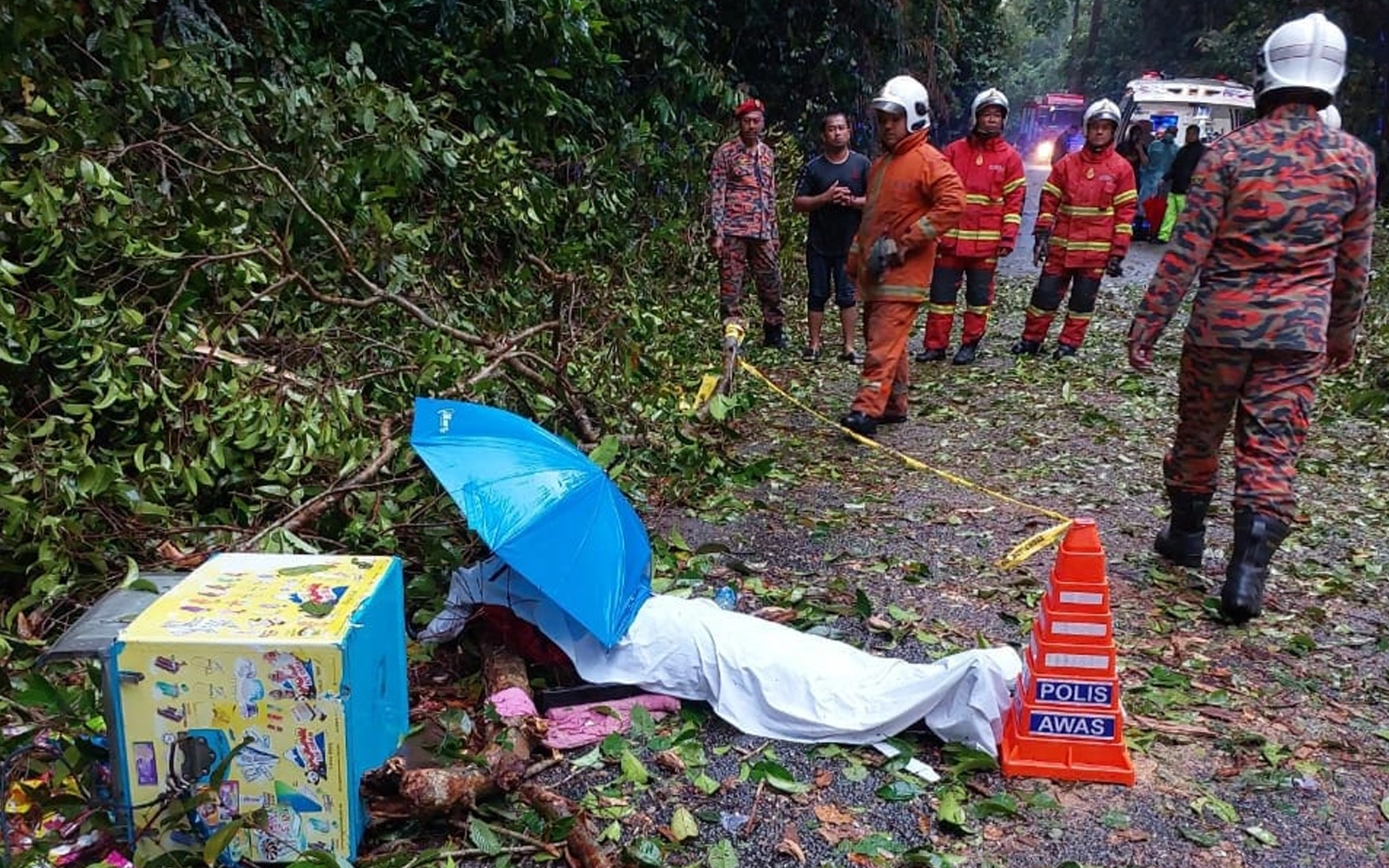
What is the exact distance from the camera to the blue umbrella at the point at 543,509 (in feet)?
8.42

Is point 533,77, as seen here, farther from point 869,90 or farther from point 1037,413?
point 869,90

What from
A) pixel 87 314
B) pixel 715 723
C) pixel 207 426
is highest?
pixel 87 314

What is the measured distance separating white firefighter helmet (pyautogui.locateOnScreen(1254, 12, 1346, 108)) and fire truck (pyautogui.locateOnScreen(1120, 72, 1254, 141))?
1487cm

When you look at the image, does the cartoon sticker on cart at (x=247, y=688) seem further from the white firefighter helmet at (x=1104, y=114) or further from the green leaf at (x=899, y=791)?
the white firefighter helmet at (x=1104, y=114)

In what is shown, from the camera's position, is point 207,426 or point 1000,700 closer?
point 1000,700

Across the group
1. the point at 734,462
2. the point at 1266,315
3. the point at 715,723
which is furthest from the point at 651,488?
the point at 1266,315

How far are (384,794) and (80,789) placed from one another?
25.7 inches

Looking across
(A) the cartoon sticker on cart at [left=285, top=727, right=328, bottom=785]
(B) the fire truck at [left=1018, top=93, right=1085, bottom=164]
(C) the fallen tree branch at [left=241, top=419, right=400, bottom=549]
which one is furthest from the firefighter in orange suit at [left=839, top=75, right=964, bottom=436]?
(B) the fire truck at [left=1018, top=93, right=1085, bottom=164]

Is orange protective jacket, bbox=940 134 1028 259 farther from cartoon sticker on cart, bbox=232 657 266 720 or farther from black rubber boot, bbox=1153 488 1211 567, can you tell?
cartoon sticker on cart, bbox=232 657 266 720

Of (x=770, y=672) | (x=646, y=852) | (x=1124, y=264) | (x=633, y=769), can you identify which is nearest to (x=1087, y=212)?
(x=770, y=672)

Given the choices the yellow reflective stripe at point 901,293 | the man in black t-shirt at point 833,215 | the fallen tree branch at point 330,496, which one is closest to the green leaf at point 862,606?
the fallen tree branch at point 330,496

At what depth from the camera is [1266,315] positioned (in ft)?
11.2

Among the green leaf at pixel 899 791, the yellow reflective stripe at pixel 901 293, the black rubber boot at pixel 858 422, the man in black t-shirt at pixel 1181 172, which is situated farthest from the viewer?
the man in black t-shirt at pixel 1181 172

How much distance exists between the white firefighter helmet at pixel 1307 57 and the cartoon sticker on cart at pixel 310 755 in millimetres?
3574
